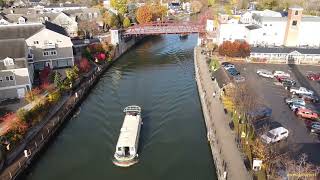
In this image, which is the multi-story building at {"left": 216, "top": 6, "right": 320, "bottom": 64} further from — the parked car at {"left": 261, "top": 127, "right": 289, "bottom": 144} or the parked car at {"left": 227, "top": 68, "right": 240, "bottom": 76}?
the parked car at {"left": 261, "top": 127, "right": 289, "bottom": 144}

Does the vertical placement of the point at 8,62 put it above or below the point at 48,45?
below

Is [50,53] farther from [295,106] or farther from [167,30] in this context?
[295,106]

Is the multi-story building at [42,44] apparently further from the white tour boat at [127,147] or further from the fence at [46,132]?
the white tour boat at [127,147]

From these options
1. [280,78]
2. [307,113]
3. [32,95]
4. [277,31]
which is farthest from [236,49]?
[32,95]

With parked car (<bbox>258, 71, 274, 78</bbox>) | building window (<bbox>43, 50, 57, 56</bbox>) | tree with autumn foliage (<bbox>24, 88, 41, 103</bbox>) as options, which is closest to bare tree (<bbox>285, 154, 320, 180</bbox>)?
parked car (<bbox>258, 71, 274, 78</bbox>)

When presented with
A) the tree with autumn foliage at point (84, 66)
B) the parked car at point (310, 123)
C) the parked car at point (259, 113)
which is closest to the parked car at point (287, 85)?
the parked car at point (259, 113)

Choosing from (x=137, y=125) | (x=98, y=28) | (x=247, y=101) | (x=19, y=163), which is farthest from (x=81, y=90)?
(x=98, y=28)

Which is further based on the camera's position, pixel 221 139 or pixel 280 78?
pixel 280 78
